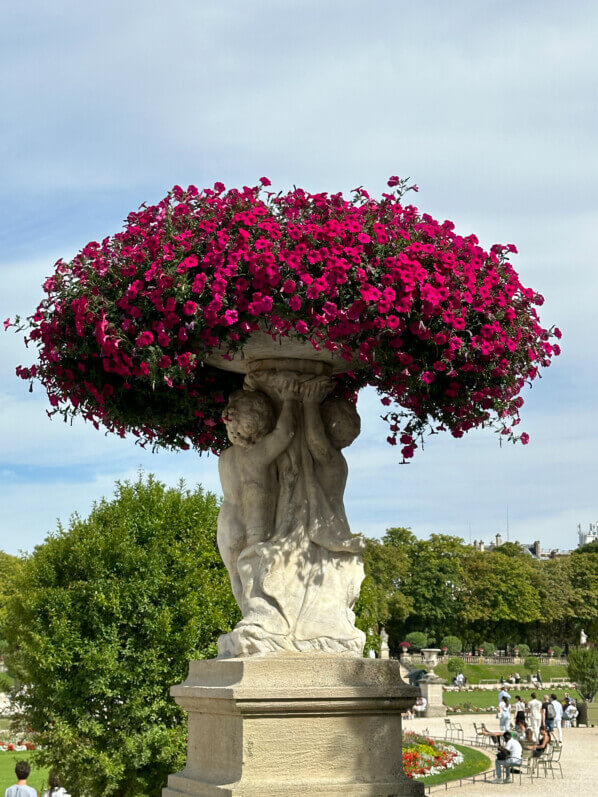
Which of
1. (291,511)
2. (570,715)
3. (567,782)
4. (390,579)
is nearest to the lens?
(291,511)

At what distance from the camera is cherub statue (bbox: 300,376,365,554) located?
5.95 meters

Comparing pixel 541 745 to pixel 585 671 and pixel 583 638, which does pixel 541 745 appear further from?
pixel 583 638

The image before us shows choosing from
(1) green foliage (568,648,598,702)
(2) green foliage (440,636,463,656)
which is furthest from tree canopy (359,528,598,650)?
(1) green foliage (568,648,598,702)

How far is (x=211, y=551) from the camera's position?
20.3m

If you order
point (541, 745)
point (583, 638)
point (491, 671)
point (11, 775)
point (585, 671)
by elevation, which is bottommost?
point (11, 775)

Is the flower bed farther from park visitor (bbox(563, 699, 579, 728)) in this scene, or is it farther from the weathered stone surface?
the weathered stone surface

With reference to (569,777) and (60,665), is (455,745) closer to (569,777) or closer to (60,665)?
(569,777)

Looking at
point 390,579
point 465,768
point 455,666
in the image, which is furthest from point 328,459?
point 390,579

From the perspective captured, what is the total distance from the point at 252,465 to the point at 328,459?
0.45m

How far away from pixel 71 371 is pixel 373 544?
65.4m

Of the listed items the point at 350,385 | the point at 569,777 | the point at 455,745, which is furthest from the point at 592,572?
the point at 350,385

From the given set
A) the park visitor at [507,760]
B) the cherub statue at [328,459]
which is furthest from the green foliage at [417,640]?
the cherub statue at [328,459]

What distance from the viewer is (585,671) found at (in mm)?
40500

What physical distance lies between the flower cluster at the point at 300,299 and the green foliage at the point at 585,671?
122 ft
